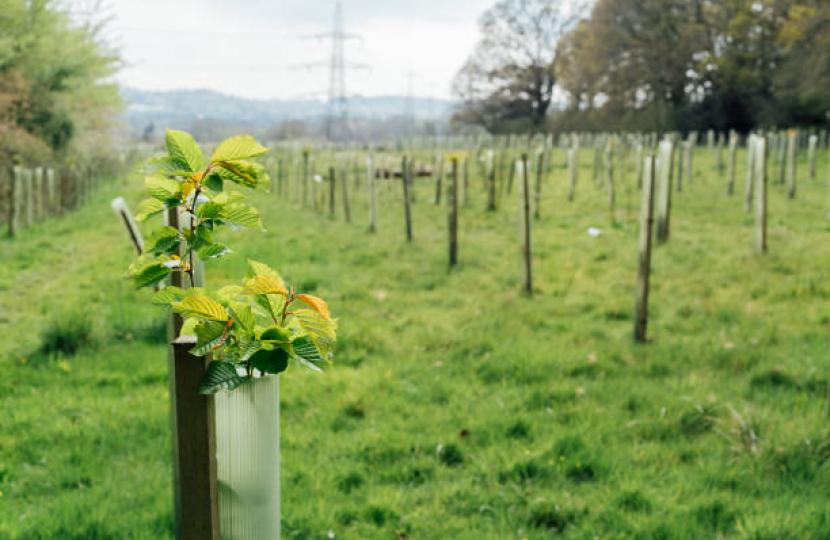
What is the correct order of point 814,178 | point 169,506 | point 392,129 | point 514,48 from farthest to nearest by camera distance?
point 392,129 < point 514,48 < point 814,178 < point 169,506

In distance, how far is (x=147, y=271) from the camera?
1.55 m

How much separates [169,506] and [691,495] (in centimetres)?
274

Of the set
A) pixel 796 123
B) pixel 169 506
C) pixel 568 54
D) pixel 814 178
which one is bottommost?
pixel 169 506

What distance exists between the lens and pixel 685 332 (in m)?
6.75

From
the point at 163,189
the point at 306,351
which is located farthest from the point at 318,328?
the point at 163,189

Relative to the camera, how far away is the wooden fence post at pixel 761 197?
895cm

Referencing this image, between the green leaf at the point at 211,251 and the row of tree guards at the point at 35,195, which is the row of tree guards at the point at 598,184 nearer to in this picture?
the green leaf at the point at 211,251

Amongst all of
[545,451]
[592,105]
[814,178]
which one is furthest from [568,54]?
[545,451]

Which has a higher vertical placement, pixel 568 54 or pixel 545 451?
pixel 568 54

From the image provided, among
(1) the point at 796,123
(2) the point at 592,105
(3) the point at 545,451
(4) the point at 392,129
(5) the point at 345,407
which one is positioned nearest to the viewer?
(3) the point at 545,451

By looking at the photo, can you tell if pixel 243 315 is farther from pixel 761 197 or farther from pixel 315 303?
pixel 761 197

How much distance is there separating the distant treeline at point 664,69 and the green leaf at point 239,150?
30.6 meters

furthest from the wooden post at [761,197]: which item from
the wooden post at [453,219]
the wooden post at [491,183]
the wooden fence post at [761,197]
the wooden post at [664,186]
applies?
the wooden post at [491,183]

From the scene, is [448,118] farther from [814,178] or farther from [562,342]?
[562,342]
